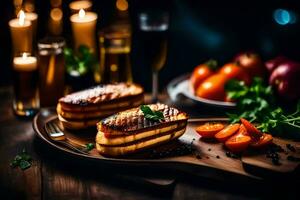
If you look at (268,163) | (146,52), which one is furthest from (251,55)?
(268,163)

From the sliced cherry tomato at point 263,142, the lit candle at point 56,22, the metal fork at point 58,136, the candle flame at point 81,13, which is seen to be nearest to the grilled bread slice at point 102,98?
the metal fork at point 58,136

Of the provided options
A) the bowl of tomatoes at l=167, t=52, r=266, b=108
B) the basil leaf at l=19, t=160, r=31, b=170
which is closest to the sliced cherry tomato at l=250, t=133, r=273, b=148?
the bowl of tomatoes at l=167, t=52, r=266, b=108

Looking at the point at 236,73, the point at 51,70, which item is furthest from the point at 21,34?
the point at 236,73

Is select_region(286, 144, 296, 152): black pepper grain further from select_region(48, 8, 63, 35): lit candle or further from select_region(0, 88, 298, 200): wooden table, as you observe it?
select_region(48, 8, 63, 35): lit candle

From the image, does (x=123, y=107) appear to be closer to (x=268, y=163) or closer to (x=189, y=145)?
(x=189, y=145)

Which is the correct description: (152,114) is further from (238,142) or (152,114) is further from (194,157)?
(238,142)

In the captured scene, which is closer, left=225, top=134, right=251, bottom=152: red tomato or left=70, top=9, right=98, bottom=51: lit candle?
left=225, top=134, right=251, bottom=152: red tomato

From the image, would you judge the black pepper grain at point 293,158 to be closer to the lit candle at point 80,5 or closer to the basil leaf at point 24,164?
the basil leaf at point 24,164
